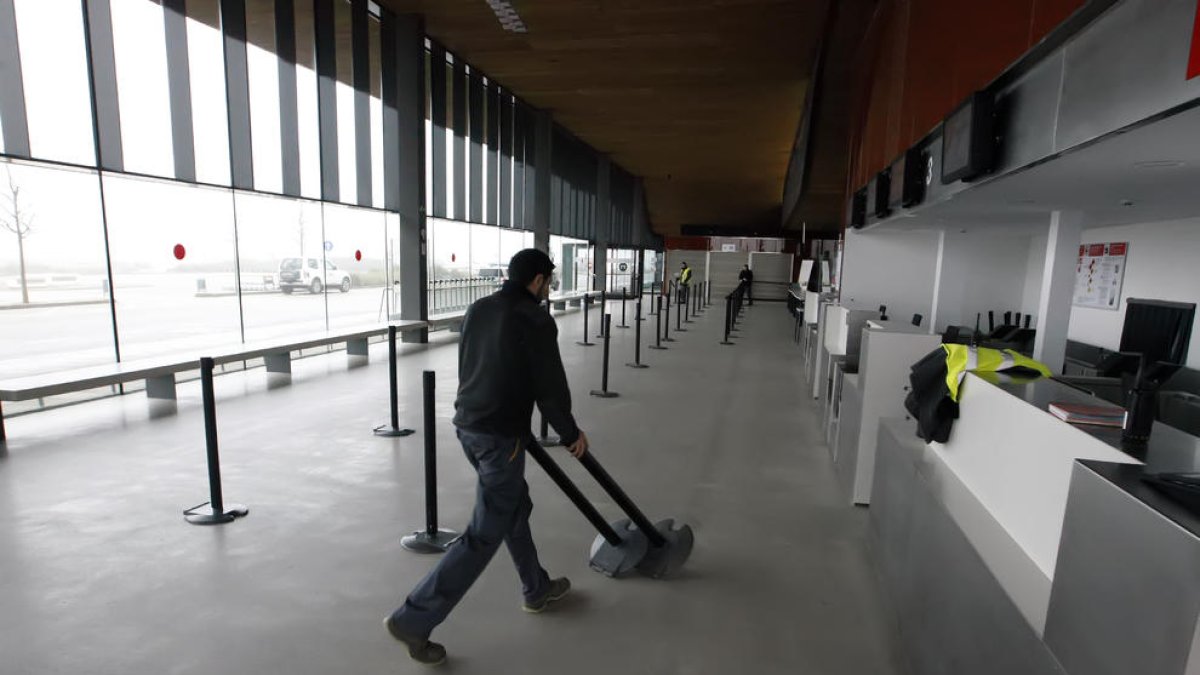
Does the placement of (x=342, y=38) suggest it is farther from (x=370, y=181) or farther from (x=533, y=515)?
(x=533, y=515)

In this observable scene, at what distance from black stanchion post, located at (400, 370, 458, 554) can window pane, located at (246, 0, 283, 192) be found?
6.14 meters

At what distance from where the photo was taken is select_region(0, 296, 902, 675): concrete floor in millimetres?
2514

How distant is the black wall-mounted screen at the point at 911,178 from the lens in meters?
4.67

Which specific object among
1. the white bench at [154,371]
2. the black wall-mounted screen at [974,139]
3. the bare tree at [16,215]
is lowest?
the white bench at [154,371]

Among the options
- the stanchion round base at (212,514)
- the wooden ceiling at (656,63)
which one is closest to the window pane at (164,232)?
the stanchion round base at (212,514)

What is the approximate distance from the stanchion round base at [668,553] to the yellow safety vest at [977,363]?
1.51m

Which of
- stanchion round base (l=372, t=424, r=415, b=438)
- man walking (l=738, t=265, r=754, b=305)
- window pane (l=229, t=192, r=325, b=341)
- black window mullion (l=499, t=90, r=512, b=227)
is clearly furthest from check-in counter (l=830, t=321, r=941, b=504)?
man walking (l=738, t=265, r=754, b=305)

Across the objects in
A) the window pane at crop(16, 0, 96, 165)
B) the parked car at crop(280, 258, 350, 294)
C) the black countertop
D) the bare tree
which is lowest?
the parked car at crop(280, 258, 350, 294)

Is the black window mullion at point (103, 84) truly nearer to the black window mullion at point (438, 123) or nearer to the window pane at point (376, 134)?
the window pane at point (376, 134)

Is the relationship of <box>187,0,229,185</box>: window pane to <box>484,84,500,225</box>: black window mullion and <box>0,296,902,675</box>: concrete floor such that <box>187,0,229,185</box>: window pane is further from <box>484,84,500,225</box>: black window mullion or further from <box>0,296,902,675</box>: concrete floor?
<box>484,84,500,225</box>: black window mullion

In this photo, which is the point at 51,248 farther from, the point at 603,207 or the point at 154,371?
the point at 603,207

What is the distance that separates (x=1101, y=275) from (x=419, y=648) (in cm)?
756

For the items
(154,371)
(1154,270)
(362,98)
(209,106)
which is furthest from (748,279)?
(154,371)

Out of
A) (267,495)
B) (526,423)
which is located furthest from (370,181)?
(526,423)
